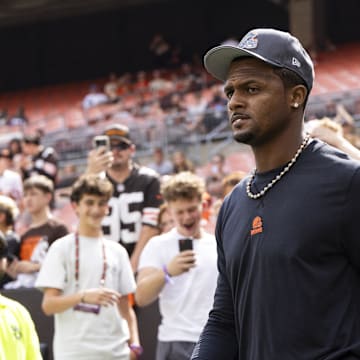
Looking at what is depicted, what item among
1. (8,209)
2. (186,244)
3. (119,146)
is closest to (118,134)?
(119,146)

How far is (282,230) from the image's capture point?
2553 millimetres

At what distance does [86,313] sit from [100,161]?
54.6 inches

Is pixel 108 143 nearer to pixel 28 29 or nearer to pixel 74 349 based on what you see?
pixel 74 349

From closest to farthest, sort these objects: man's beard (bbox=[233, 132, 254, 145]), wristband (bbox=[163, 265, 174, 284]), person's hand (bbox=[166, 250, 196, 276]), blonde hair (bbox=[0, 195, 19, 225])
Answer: man's beard (bbox=[233, 132, 254, 145]), person's hand (bbox=[166, 250, 196, 276]), wristband (bbox=[163, 265, 174, 284]), blonde hair (bbox=[0, 195, 19, 225])

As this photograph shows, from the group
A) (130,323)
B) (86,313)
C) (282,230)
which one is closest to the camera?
(282,230)

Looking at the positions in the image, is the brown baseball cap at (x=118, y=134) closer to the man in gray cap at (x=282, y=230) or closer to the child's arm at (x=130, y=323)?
the child's arm at (x=130, y=323)

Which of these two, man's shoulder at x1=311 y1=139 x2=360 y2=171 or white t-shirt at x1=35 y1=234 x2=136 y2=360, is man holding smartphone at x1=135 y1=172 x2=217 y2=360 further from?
man's shoulder at x1=311 y1=139 x2=360 y2=171

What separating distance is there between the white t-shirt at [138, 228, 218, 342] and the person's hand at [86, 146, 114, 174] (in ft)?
3.93

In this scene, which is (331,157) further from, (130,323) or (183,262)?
(130,323)

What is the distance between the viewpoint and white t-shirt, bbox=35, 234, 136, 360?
18.8ft

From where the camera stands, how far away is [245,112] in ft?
8.74

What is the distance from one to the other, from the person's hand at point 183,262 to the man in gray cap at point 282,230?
248cm

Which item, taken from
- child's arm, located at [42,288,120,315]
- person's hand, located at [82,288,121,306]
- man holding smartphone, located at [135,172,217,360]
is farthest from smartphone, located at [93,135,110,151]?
person's hand, located at [82,288,121,306]

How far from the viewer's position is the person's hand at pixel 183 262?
5.38 metres
